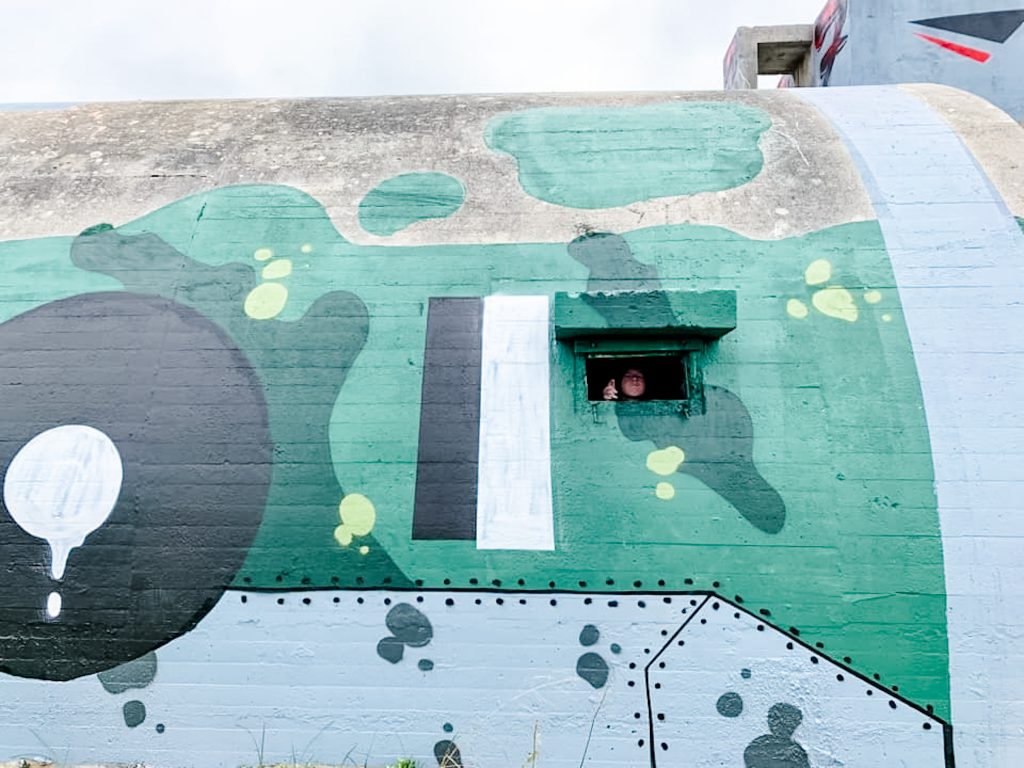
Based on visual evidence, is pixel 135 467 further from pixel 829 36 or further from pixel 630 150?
pixel 829 36

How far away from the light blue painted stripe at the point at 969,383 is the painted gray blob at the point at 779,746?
899 millimetres

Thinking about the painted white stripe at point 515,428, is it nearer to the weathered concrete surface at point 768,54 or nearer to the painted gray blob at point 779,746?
the painted gray blob at point 779,746

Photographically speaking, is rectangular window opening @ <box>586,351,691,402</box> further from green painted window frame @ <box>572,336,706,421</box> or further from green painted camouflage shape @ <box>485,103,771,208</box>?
green painted camouflage shape @ <box>485,103,771,208</box>

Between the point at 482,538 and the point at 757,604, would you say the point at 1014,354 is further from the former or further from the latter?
the point at 482,538

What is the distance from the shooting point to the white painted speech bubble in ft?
16.5

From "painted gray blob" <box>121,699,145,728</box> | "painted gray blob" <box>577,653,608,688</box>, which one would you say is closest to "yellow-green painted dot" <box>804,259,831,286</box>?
"painted gray blob" <box>577,653,608,688</box>

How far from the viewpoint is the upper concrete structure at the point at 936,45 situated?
11.5 m

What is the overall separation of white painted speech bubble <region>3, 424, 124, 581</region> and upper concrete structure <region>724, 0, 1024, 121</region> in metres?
11.4

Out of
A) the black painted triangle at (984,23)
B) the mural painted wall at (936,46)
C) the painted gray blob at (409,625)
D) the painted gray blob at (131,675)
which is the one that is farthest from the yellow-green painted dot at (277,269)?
the black painted triangle at (984,23)

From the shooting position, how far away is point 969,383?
5000mm

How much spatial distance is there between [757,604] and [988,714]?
141 cm

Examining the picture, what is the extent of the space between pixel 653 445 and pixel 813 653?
1528 millimetres

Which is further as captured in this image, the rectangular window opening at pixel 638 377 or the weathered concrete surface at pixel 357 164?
the weathered concrete surface at pixel 357 164

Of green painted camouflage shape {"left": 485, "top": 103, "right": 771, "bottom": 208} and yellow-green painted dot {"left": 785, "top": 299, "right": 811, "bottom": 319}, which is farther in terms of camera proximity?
green painted camouflage shape {"left": 485, "top": 103, "right": 771, "bottom": 208}
